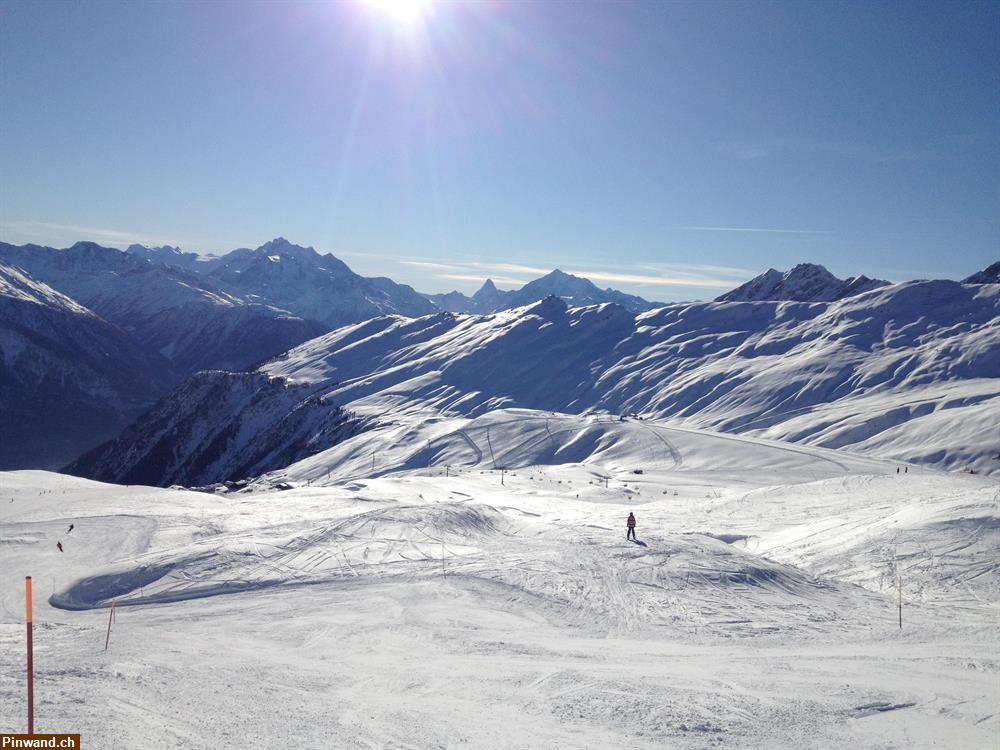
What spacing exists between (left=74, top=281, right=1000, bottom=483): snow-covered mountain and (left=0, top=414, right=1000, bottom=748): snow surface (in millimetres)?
53726

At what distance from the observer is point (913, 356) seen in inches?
4417

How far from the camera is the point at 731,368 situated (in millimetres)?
127562

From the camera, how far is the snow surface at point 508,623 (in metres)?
12.0

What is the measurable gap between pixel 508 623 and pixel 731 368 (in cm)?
11918

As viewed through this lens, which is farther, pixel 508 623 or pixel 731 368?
pixel 731 368

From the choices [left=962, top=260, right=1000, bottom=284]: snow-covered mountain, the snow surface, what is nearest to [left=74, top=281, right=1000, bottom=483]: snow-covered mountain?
the snow surface

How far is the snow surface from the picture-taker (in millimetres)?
11969

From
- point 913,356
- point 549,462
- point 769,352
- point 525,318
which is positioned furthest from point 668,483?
point 525,318

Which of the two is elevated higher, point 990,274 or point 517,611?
point 990,274

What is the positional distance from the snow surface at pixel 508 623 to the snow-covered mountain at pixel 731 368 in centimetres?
5373

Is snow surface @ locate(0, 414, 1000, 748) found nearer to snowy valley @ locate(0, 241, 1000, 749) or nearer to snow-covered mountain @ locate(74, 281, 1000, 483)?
snowy valley @ locate(0, 241, 1000, 749)

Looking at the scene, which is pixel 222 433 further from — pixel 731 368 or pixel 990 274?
pixel 990 274

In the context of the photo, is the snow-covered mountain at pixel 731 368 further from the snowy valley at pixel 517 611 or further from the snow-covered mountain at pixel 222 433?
the snowy valley at pixel 517 611

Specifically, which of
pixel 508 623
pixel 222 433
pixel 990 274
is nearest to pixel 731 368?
pixel 222 433
